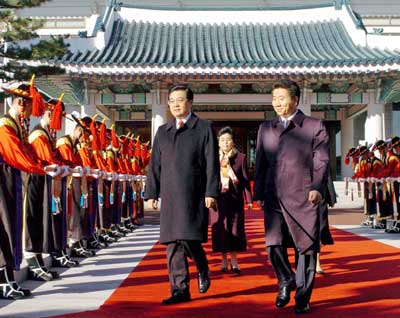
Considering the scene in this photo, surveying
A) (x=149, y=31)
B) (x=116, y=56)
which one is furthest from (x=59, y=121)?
(x=149, y=31)

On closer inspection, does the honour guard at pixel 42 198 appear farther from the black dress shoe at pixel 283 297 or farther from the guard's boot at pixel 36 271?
the black dress shoe at pixel 283 297

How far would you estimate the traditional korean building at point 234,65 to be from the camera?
1472 centimetres

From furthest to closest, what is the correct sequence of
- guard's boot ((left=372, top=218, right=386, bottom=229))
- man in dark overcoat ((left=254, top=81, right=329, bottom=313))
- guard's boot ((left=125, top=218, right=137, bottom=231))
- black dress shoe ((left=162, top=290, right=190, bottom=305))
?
1. guard's boot ((left=372, top=218, right=386, bottom=229))
2. guard's boot ((left=125, top=218, right=137, bottom=231))
3. black dress shoe ((left=162, top=290, right=190, bottom=305))
4. man in dark overcoat ((left=254, top=81, right=329, bottom=313))

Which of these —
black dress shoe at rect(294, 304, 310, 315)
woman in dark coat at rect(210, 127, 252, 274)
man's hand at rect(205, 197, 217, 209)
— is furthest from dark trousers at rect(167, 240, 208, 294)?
woman in dark coat at rect(210, 127, 252, 274)

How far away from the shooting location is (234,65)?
14.7m

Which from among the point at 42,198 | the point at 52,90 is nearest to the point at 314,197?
the point at 42,198

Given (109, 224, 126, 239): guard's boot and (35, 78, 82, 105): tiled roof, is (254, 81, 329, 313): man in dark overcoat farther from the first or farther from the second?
(35, 78, 82, 105): tiled roof

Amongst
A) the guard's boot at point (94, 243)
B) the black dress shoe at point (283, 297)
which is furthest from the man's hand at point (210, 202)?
the guard's boot at point (94, 243)

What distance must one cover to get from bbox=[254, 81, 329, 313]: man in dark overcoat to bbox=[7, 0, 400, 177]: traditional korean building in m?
10.6

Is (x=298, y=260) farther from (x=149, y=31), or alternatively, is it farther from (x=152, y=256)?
(x=149, y=31)

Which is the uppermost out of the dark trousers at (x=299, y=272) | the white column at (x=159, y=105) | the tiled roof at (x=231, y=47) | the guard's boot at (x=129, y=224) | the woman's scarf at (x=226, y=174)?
the tiled roof at (x=231, y=47)

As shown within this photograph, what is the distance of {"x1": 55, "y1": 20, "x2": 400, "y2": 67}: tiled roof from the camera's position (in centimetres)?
1472

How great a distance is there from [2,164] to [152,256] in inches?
122

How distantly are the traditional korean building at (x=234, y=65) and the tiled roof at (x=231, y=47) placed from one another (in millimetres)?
32
